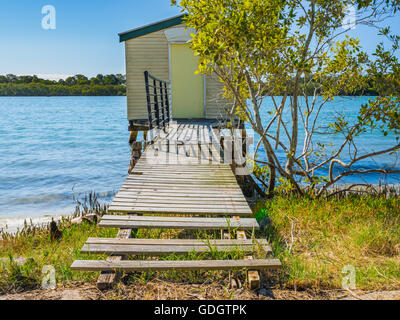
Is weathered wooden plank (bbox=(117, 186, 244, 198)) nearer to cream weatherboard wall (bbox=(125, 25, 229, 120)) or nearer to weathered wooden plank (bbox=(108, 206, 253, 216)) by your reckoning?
weathered wooden plank (bbox=(108, 206, 253, 216))

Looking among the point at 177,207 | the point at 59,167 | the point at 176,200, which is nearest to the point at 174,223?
the point at 177,207

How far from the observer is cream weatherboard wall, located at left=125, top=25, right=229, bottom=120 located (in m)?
11.3

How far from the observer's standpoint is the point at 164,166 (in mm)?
6309

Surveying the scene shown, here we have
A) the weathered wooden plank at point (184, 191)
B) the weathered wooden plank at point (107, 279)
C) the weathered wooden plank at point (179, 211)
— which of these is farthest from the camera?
the weathered wooden plank at point (184, 191)

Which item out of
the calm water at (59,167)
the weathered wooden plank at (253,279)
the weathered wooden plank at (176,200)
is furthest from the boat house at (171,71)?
the weathered wooden plank at (253,279)

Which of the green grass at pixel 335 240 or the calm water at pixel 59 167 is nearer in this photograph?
the green grass at pixel 335 240

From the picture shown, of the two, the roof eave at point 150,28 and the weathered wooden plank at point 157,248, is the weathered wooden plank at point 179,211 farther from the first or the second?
the roof eave at point 150,28

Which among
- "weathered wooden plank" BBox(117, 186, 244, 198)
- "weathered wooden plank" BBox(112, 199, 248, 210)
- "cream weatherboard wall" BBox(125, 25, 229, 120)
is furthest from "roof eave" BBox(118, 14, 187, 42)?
"weathered wooden plank" BBox(112, 199, 248, 210)

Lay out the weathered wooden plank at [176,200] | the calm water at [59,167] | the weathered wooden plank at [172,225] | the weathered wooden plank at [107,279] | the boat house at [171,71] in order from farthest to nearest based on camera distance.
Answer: the boat house at [171,71] → the calm water at [59,167] → the weathered wooden plank at [176,200] → the weathered wooden plank at [172,225] → the weathered wooden plank at [107,279]

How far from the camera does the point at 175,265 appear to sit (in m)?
2.97

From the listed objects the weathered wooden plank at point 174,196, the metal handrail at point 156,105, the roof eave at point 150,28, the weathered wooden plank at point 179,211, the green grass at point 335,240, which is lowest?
the green grass at point 335,240

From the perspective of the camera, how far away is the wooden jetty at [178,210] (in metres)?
2.99
